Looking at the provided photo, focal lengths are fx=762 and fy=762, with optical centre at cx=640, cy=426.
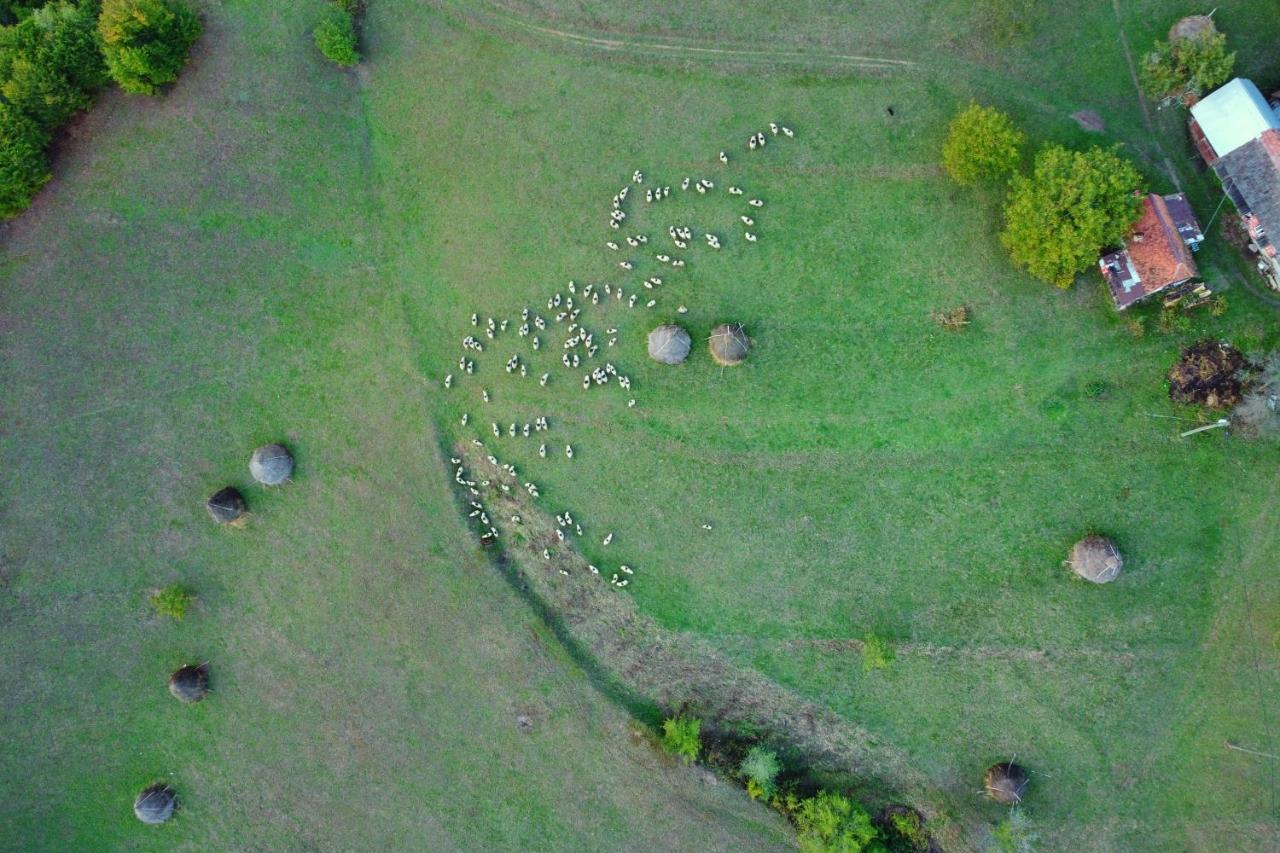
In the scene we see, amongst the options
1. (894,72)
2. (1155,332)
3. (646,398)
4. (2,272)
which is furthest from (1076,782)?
(2,272)

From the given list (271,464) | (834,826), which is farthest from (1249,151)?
(271,464)

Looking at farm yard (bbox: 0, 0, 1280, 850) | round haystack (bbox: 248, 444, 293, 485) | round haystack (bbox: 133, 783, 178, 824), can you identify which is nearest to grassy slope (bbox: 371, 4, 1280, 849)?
farm yard (bbox: 0, 0, 1280, 850)

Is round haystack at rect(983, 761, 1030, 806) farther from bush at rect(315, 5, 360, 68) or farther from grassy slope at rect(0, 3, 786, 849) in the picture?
bush at rect(315, 5, 360, 68)

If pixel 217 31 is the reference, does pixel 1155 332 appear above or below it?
below

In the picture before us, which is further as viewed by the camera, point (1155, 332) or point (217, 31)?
point (217, 31)

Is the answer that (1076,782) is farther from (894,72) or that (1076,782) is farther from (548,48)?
(548,48)

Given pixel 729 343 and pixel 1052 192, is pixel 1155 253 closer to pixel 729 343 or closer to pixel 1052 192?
pixel 1052 192
